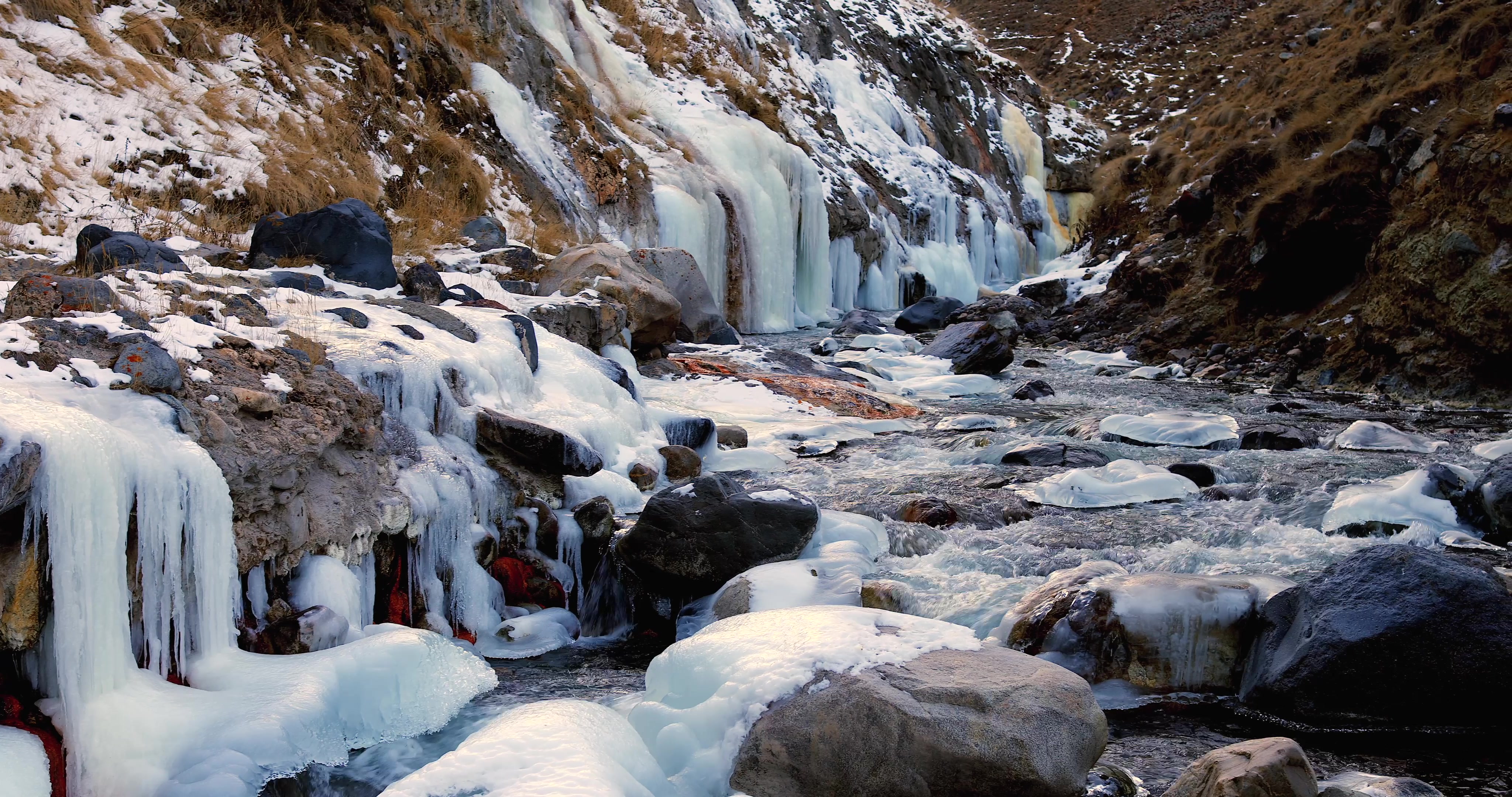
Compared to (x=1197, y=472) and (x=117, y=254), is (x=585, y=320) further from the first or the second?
(x=1197, y=472)

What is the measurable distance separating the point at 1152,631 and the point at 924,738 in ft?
5.45

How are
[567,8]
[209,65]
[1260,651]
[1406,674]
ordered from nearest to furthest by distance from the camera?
[1406,674], [1260,651], [209,65], [567,8]

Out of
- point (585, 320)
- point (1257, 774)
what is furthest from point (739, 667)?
point (585, 320)

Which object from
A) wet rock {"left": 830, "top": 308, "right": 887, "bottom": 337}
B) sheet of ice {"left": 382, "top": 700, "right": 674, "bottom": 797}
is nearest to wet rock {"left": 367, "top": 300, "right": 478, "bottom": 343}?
sheet of ice {"left": 382, "top": 700, "right": 674, "bottom": 797}

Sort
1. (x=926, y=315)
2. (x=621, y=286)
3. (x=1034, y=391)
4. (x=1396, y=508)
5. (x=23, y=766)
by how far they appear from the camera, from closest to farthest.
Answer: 1. (x=23, y=766)
2. (x=1396, y=508)
3. (x=621, y=286)
4. (x=1034, y=391)
5. (x=926, y=315)

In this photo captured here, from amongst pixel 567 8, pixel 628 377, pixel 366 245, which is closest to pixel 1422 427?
pixel 628 377

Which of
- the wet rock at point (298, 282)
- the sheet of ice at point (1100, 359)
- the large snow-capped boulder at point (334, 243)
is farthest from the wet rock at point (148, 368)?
the sheet of ice at point (1100, 359)

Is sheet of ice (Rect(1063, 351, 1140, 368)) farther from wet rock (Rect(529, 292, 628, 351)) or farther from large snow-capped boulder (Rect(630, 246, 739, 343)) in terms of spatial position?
wet rock (Rect(529, 292, 628, 351))

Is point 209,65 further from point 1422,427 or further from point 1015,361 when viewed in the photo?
point 1422,427

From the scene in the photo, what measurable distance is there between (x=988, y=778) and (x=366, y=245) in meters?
7.01

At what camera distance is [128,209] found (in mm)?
8305

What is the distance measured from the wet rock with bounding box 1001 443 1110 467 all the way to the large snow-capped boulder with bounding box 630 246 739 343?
18.2ft

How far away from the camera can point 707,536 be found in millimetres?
5590

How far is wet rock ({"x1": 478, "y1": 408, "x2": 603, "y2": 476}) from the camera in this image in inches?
249
